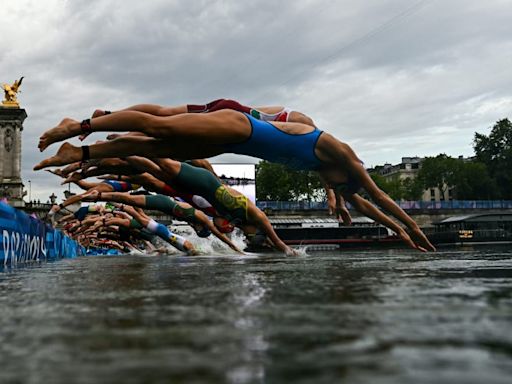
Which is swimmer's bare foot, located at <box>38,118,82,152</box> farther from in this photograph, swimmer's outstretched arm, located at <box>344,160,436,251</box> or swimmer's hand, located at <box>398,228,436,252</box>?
swimmer's hand, located at <box>398,228,436,252</box>

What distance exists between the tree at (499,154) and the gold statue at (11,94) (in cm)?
7500

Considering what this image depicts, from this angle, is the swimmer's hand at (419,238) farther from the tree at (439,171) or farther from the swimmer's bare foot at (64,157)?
the tree at (439,171)

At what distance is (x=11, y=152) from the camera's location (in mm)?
72812

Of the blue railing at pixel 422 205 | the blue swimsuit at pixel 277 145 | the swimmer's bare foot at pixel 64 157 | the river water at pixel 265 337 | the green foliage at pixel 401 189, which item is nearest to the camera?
the river water at pixel 265 337

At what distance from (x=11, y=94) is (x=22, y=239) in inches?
2788

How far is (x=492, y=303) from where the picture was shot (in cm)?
290

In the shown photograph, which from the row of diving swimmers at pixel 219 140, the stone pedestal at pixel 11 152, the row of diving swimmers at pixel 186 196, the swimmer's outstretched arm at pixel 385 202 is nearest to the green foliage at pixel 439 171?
the stone pedestal at pixel 11 152

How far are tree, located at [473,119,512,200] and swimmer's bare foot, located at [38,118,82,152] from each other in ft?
316

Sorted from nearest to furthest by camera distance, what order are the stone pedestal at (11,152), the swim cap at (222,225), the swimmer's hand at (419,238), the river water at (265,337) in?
the river water at (265,337) → the swimmer's hand at (419,238) → the swim cap at (222,225) → the stone pedestal at (11,152)

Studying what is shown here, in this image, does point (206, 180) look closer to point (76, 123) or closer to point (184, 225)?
point (76, 123)

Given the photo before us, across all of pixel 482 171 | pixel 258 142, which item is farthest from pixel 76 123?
pixel 482 171

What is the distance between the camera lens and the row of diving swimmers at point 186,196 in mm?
13062

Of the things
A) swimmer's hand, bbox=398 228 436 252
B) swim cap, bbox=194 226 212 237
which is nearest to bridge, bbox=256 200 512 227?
swim cap, bbox=194 226 212 237

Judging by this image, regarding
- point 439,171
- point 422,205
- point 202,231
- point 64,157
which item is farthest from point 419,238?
point 439,171
